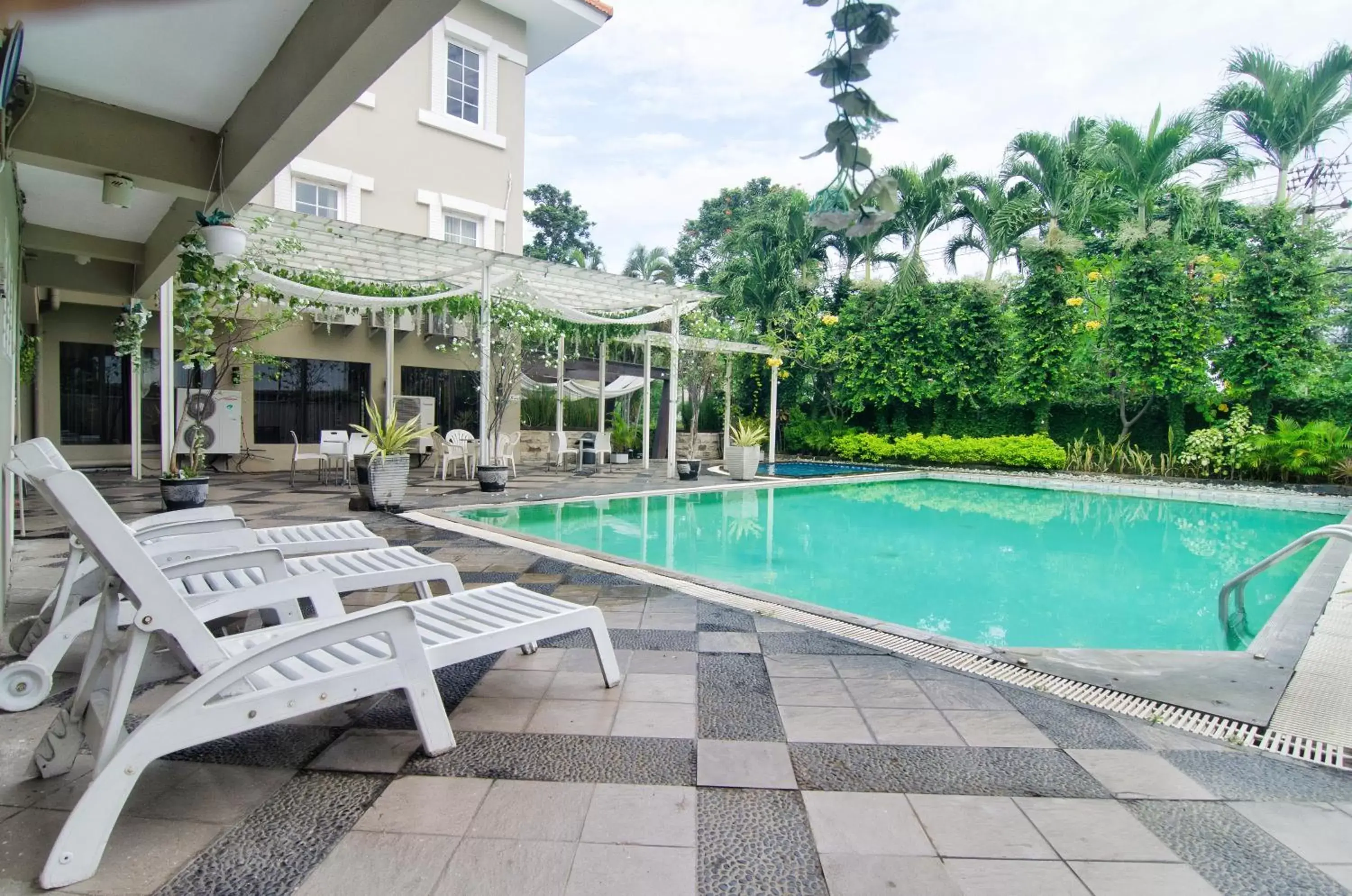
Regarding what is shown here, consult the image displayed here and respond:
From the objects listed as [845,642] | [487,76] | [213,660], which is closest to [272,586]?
[213,660]

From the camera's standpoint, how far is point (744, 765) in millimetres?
2221

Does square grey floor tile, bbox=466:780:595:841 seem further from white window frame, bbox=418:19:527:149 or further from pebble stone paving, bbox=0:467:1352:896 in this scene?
white window frame, bbox=418:19:527:149

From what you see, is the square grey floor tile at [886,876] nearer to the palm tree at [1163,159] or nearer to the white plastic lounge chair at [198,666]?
the white plastic lounge chair at [198,666]

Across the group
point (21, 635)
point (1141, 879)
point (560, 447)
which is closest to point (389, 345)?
point (560, 447)

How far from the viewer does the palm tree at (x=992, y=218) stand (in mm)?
16156

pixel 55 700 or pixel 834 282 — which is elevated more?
pixel 834 282

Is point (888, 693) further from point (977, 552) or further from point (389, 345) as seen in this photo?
point (389, 345)

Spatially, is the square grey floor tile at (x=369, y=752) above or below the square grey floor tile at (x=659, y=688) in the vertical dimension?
above

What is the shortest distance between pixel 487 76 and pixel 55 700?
1270cm

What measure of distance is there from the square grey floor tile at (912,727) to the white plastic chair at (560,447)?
36.4ft

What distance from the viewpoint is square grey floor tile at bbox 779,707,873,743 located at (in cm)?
242

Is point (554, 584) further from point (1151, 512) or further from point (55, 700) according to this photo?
point (1151, 512)

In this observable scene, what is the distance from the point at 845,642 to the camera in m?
3.49

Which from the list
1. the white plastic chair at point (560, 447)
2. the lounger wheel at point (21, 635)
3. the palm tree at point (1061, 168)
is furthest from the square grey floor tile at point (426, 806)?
the palm tree at point (1061, 168)
